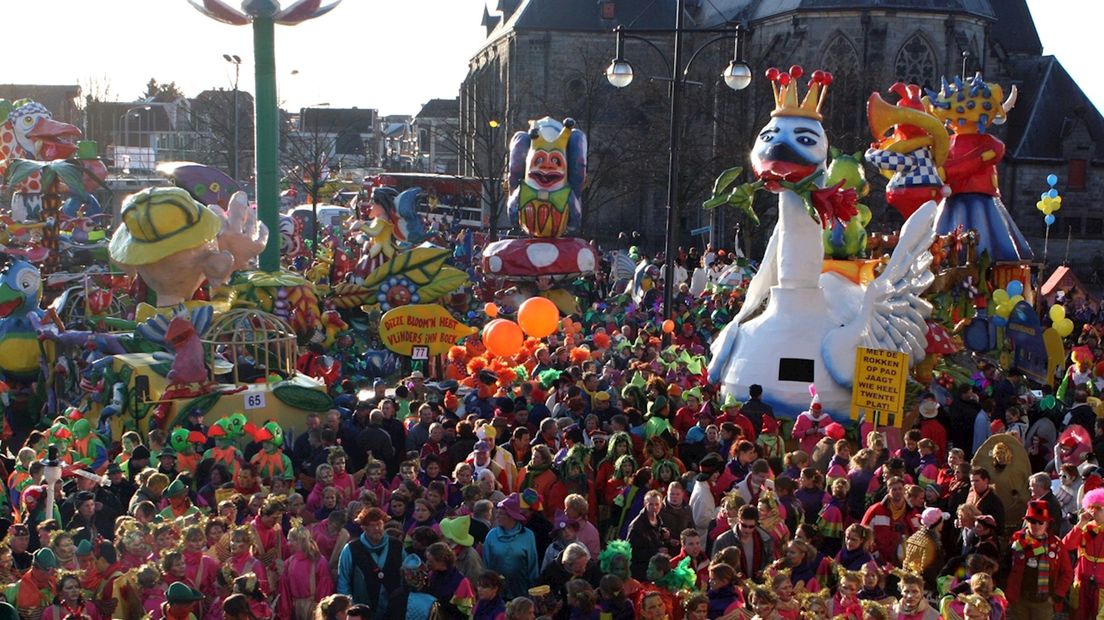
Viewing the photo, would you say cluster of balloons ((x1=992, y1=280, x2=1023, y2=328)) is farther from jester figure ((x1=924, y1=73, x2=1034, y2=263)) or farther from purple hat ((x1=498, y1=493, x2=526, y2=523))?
purple hat ((x1=498, y1=493, x2=526, y2=523))

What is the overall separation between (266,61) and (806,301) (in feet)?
38.8

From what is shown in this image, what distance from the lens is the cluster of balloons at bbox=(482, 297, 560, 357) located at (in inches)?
545

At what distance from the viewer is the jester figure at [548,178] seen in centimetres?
1983

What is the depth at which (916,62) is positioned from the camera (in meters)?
45.9

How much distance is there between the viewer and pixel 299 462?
1008cm

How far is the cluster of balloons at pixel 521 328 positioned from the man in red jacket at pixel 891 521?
6264mm

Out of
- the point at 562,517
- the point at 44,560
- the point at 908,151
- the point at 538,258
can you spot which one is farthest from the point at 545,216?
the point at 44,560

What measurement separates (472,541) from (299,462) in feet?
10.4

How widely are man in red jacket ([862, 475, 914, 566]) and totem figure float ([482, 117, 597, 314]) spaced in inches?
456

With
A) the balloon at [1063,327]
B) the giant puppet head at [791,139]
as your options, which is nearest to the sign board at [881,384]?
the giant puppet head at [791,139]

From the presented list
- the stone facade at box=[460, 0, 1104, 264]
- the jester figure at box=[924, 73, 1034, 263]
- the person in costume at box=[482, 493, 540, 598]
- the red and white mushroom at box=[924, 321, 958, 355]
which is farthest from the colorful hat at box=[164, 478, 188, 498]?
the stone facade at box=[460, 0, 1104, 264]

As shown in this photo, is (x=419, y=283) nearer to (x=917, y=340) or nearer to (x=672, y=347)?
(x=672, y=347)

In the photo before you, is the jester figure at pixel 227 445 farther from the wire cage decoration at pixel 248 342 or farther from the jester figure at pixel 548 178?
the jester figure at pixel 548 178

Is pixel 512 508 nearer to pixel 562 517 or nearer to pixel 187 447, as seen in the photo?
pixel 562 517
